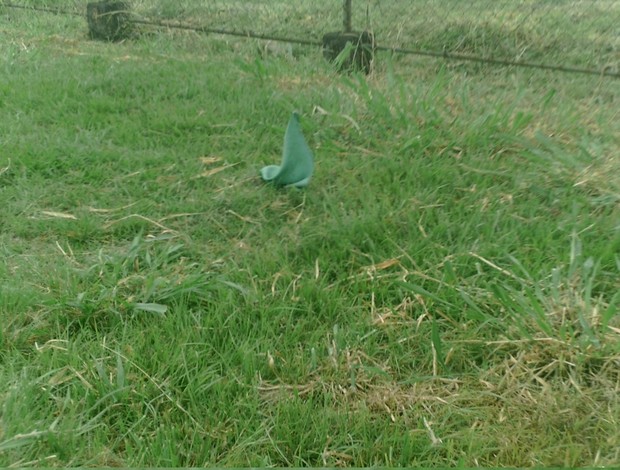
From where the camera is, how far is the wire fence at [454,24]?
13.2ft

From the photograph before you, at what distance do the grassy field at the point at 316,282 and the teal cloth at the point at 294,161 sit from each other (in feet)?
0.20

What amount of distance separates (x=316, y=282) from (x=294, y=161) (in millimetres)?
701

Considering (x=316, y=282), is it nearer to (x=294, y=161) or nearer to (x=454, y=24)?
(x=294, y=161)

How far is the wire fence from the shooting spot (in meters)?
4.02

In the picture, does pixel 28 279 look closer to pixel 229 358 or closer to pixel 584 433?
pixel 229 358

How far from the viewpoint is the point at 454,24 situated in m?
4.39

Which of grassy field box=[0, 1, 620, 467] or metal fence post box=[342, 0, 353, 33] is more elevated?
metal fence post box=[342, 0, 353, 33]

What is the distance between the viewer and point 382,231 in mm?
2209

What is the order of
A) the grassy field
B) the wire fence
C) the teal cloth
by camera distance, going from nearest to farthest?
1. the grassy field
2. the teal cloth
3. the wire fence

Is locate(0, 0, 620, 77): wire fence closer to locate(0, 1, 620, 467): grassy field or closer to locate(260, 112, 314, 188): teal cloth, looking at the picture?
locate(0, 1, 620, 467): grassy field

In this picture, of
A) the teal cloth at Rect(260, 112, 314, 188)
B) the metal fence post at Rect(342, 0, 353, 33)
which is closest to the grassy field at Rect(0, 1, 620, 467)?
the teal cloth at Rect(260, 112, 314, 188)

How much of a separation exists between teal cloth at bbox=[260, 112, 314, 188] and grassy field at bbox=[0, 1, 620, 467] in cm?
6

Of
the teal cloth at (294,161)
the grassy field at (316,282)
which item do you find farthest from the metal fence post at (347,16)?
the teal cloth at (294,161)

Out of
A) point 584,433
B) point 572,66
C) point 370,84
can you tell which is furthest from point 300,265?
point 572,66
